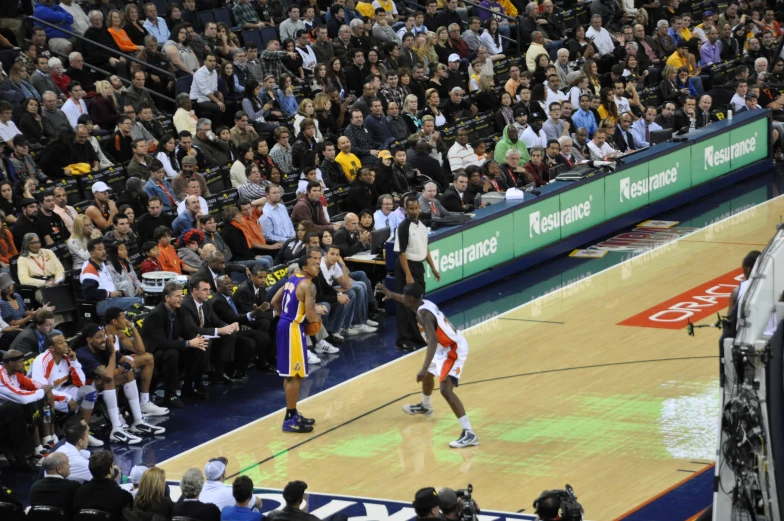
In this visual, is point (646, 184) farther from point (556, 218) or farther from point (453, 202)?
point (453, 202)

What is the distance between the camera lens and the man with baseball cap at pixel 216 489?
36.9 ft

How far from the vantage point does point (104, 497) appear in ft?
35.0

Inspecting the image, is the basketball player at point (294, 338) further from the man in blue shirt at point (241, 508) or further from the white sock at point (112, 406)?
the man in blue shirt at point (241, 508)

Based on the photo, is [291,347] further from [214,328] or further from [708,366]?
[708,366]

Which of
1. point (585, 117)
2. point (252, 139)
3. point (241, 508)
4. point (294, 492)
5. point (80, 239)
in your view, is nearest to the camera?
point (294, 492)

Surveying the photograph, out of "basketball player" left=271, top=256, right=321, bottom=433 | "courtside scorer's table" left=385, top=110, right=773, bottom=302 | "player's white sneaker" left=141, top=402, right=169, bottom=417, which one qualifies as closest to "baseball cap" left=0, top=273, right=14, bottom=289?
"player's white sneaker" left=141, top=402, right=169, bottom=417

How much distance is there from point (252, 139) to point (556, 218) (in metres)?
4.82

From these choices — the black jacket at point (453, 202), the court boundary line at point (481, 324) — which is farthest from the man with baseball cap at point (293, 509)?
the black jacket at point (453, 202)

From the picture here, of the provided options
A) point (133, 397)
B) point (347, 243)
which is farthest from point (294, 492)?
point (347, 243)

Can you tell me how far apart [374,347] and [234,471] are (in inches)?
169

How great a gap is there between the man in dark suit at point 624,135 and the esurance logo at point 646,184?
1065mm

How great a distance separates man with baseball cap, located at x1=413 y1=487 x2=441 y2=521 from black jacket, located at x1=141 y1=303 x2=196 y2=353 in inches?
236

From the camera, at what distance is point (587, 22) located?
30984mm

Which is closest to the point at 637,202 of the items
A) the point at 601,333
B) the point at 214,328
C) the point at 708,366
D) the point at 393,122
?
the point at 393,122
